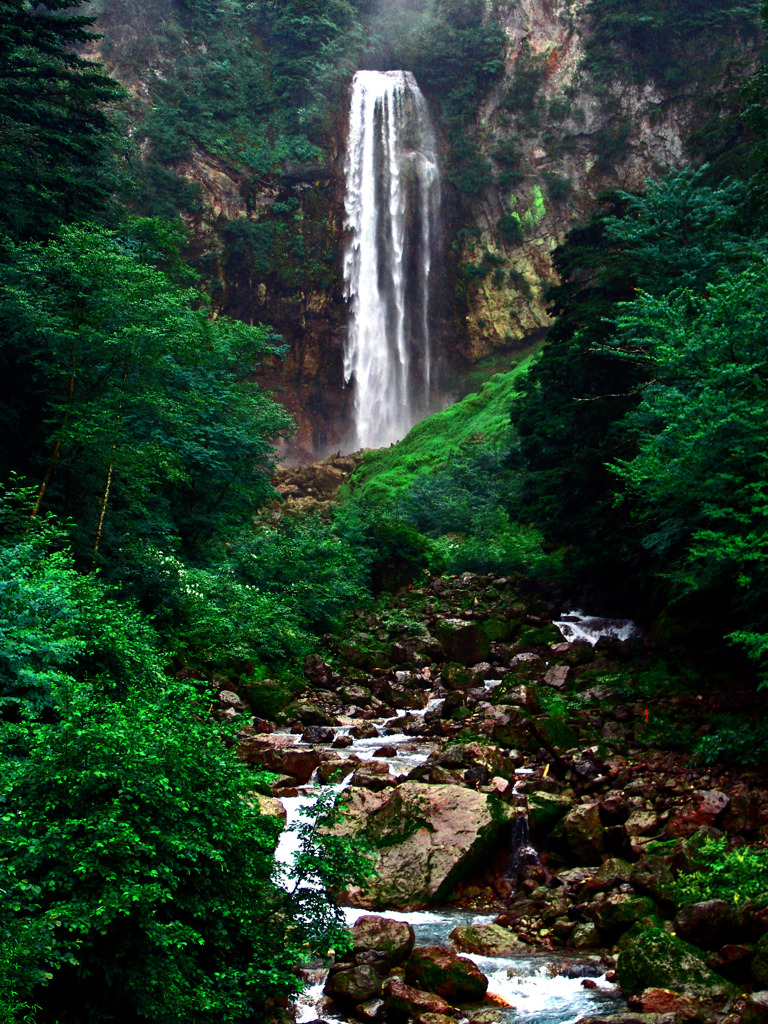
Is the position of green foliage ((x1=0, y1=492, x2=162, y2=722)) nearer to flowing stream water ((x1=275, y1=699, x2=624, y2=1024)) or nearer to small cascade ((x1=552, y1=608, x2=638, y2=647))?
flowing stream water ((x1=275, y1=699, x2=624, y2=1024))

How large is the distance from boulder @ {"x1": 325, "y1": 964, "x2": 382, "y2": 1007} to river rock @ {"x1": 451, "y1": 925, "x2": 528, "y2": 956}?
1024mm

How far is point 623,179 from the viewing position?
40438 mm

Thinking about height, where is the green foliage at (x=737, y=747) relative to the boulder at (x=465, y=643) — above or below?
above

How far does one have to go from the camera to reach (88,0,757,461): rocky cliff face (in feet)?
135

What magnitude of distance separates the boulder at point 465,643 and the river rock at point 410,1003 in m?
10.2

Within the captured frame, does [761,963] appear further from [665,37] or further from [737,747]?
[665,37]

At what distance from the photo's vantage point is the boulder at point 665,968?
16.8 ft

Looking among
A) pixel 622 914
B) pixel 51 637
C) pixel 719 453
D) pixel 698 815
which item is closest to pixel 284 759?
pixel 51 637

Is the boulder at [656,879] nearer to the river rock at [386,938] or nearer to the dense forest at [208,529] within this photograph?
the river rock at [386,938]

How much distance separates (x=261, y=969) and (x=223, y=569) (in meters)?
12.0

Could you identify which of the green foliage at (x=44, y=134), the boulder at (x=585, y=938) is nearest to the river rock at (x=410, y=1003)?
the boulder at (x=585, y=938)

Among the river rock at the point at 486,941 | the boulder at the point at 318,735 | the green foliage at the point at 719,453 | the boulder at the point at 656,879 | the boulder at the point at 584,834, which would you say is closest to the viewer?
the river rock at the point at 486,941

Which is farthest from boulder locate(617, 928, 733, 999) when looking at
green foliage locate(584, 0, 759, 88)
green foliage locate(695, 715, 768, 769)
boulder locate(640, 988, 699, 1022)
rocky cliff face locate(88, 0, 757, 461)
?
green foliage locate(584, 0, 759, 88)

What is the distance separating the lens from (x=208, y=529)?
717 inches
